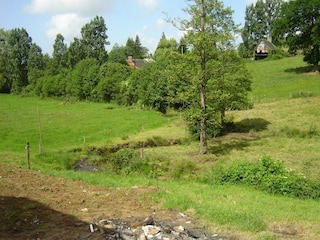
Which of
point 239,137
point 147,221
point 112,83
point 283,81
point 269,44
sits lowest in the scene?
point 239,137

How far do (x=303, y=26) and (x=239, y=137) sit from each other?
33.8 metres

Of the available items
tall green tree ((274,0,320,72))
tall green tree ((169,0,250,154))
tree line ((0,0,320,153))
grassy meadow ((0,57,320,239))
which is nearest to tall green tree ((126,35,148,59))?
tree line ((0,0,320,153))

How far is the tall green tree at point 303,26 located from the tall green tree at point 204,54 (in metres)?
34.5

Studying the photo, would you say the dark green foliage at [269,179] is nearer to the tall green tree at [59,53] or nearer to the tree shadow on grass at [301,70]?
the tree shadow on grass at [301,70]

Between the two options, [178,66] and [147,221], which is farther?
[178,66]

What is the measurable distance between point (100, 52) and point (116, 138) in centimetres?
5699

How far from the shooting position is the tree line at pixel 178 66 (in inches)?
928

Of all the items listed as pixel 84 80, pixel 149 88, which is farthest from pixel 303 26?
pixel 84 80

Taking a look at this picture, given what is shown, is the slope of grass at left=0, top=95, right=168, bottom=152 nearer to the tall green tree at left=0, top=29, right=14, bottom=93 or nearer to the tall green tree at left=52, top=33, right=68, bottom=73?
the tall green tree at left=52, top=33, right=68, bottom=73

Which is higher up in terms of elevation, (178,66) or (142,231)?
(178,66)

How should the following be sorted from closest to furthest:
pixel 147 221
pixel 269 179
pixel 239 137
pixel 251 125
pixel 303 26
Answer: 1. pixel 147 221
2. pixel 269 179
3. pixel 239 137
4. pixel 251 125
5. pixel 303 26

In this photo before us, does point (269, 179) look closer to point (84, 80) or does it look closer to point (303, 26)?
Result: point (303, 26)

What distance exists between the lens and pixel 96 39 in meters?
84.9

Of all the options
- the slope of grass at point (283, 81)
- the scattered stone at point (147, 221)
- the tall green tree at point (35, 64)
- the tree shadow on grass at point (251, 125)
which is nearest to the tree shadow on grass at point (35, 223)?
the scattered stone at point (147, 221)
